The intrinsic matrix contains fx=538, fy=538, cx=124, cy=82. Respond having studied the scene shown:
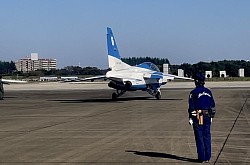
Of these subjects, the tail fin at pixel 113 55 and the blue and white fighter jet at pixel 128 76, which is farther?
the tail fin at pixel 113 55

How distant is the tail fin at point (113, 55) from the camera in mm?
40969

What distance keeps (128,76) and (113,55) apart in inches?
Result: 95.7

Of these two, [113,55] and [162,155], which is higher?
[113,55]

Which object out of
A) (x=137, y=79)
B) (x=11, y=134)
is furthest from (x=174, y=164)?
(x=137, y=79)

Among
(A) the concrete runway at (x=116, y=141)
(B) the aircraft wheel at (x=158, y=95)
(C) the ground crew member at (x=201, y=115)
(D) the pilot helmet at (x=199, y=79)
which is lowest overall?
(A) the concrete runway at (x=116, y=141)

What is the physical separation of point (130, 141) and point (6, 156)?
159 inches

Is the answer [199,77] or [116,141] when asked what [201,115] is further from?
[116,141]

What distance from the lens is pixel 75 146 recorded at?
14.4 meters

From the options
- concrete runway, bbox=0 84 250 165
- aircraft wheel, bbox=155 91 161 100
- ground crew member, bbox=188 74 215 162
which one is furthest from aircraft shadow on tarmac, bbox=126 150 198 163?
aircraft wheel, bbox=155 91 161 100

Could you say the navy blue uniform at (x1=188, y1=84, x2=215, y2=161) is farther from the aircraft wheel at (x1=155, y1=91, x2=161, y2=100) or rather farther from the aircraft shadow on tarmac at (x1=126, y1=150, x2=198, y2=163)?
the aircraft wheel at (x1=155, y1=91, x2=161, y2=100)

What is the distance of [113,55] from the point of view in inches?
1639

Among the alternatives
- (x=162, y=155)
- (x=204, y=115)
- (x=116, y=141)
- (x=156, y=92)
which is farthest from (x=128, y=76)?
(x=204, y=115)

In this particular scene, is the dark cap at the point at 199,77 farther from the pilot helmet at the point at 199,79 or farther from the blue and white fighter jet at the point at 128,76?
the blue and white fighter jet at the point at 128,76

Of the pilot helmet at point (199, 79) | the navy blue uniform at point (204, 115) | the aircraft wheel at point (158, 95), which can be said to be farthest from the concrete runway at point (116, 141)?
the aircraft wheel at point (158, 95)
